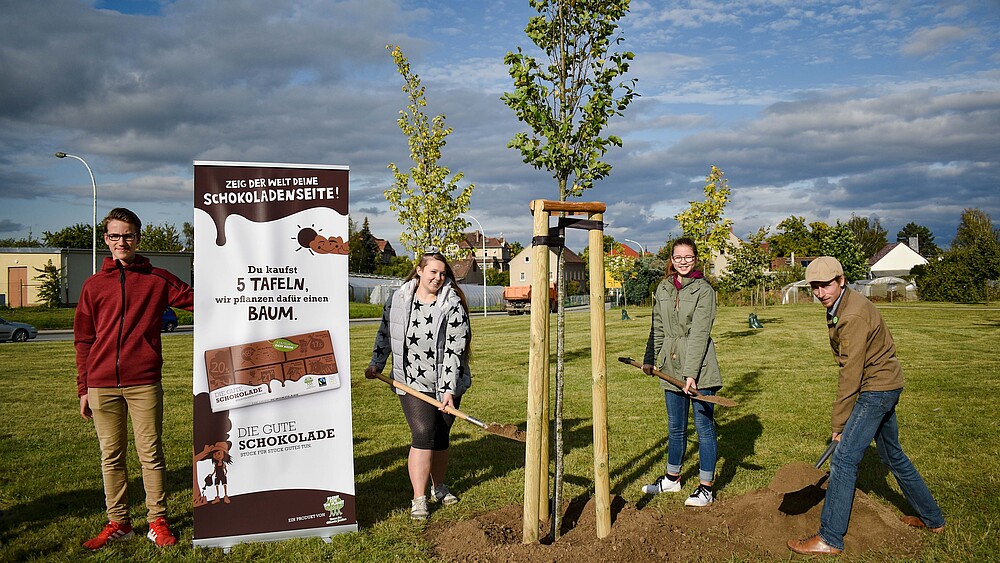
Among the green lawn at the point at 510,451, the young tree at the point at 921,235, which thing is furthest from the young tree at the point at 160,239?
the young tree at the point at 921,235

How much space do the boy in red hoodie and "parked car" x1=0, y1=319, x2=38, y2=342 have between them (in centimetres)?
2601

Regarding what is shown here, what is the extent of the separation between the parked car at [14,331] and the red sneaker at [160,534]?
26.1 meters

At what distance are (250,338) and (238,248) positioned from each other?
65 cm

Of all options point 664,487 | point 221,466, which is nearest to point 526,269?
point 664,487

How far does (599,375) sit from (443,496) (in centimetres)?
Result: 211

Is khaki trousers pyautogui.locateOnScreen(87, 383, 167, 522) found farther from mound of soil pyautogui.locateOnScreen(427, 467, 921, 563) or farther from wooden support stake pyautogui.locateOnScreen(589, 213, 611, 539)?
wooden support stake pyautogui.locateOnScreen(589, 213, 611, 539)

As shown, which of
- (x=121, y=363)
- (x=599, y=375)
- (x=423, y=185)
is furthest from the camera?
(x=423, y=185)

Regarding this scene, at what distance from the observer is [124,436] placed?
4812mm

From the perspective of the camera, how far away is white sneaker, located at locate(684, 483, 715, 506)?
5.52m

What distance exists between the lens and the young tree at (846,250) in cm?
5803

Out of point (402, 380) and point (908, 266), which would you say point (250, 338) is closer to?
point (402, 380)

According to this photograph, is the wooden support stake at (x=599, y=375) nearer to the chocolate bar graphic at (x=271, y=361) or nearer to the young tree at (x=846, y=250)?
the chocolate bar graphic at (x=271, y=361)

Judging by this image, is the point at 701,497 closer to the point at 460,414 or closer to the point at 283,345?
the point at 460,414

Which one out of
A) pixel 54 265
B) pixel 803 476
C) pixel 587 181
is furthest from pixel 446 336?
pixel 54 265
